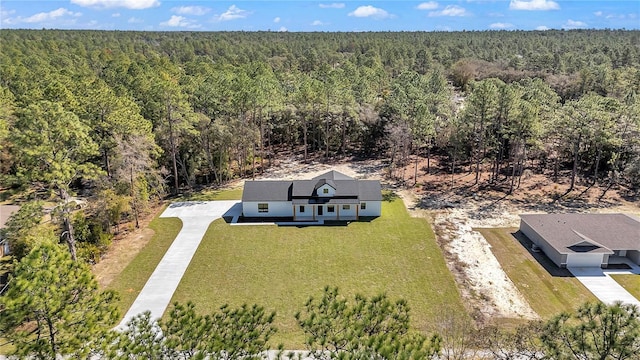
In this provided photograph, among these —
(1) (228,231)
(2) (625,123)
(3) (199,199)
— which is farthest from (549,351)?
(2) (625,123)

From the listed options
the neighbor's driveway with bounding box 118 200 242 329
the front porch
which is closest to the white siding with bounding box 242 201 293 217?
the front porch

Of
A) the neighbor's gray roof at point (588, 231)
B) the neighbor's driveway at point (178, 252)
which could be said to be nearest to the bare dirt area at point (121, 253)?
the neighbor's driveway at point (178, 252)

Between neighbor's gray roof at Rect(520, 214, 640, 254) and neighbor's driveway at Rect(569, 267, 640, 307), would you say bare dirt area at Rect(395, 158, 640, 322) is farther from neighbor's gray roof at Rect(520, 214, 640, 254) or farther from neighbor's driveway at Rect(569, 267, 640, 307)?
neighbor's driveway at Rect(569, 267, 640, 307)

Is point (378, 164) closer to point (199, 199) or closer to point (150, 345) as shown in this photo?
point (199, 199)

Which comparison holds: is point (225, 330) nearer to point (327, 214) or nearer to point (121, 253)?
point (121, 253)

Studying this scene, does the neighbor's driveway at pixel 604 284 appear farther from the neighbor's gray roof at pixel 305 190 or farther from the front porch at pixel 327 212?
the front porch at pixel 327 212

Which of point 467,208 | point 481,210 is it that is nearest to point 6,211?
point 467,208
